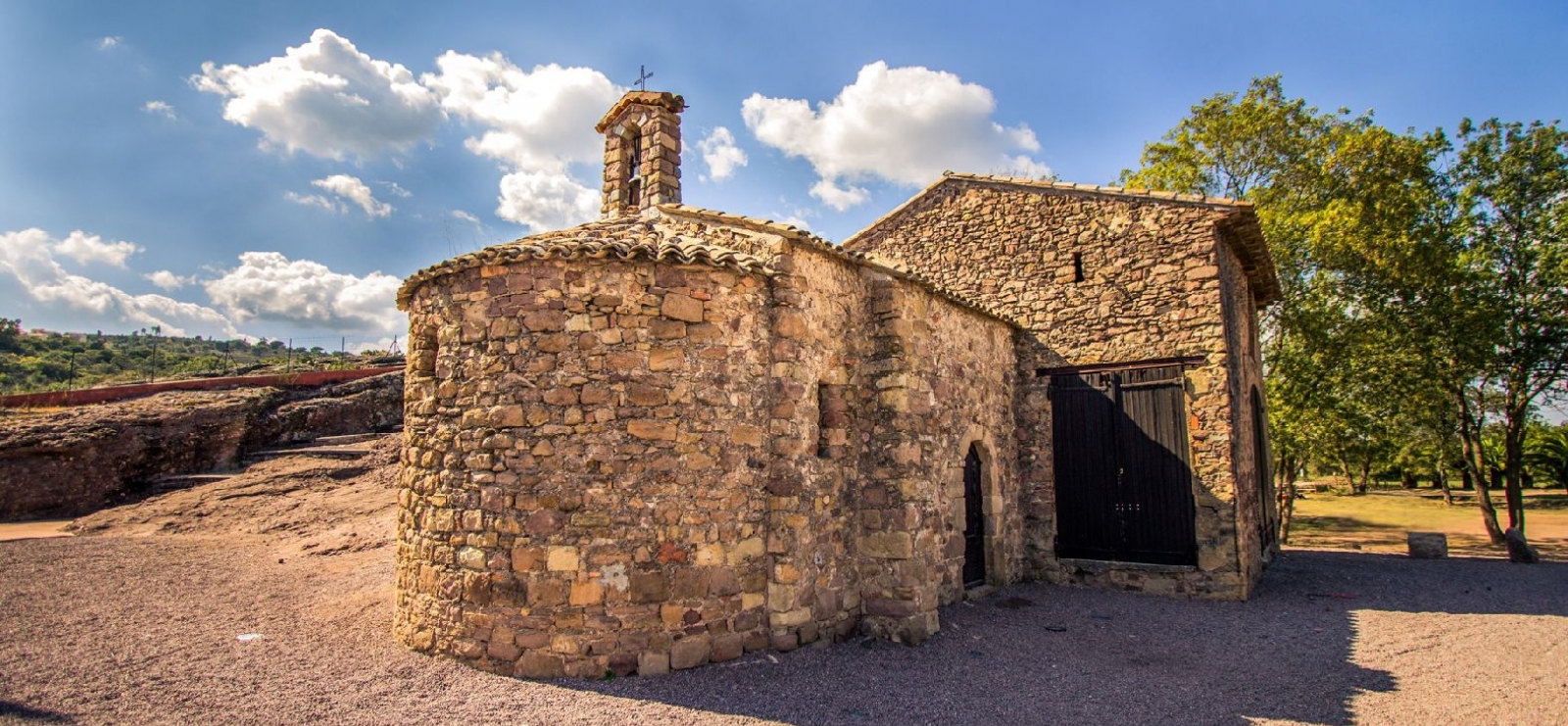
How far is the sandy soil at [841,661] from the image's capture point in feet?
18.6

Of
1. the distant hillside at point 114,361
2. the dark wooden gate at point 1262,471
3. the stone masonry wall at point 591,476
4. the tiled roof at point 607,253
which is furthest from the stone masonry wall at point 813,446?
the distant hillside at point 114,361

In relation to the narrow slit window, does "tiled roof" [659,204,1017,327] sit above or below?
below

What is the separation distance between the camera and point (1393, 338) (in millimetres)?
15883

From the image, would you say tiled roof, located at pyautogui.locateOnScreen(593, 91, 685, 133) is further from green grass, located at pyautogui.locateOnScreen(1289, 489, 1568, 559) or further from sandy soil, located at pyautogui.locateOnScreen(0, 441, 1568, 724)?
green grass, located at pyautogui.locateOnScreen(1289, 489, 1568, 559)

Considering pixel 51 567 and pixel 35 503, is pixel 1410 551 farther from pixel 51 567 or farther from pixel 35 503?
pixel 35 503

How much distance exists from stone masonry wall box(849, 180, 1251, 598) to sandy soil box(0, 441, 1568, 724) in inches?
36.2

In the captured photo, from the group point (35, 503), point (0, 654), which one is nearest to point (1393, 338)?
point (0, 654)

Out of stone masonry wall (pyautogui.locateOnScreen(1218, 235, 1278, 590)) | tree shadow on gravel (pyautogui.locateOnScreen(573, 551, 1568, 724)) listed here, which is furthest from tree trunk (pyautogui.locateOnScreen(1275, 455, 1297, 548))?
tree shadow on gravel (pyautogui.locateOnScreen(573, 551, 1568, 724))

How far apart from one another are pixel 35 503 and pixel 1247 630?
21361 millimetres

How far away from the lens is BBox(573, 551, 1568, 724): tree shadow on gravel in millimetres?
5809

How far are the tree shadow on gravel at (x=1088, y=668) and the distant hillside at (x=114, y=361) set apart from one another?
23278 millimetres

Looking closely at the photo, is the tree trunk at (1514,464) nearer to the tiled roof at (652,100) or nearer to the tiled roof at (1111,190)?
the tiled roof at (1111,190)

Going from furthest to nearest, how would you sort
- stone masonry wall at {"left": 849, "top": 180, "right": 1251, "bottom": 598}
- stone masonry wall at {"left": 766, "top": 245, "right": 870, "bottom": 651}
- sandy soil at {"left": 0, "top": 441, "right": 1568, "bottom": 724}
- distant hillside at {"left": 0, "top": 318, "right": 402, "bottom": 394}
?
distant hillside at {"left": 0, "top": 318, "right": 402, "bottom": 394}, stone masonry wall at {"left": 849, "top": 180, "right": 1251, "bottom": 598}, stone masonry wall at {"left": 766, "top": 245, "right": 870, "bottom": 651}, sandy soil at {"left": 0, "top": 441, "right": 1568, "bottom": 724}

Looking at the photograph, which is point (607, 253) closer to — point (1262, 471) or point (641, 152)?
point (641, 152)
